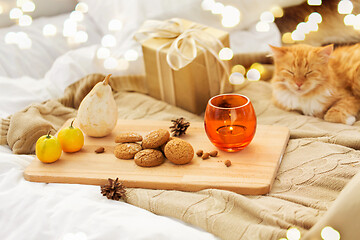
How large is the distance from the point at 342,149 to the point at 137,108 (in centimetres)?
68

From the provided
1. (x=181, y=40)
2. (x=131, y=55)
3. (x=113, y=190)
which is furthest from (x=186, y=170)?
(x=131, y=55)

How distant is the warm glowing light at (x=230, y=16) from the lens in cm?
174

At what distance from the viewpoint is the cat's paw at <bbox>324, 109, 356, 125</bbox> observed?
1348mm

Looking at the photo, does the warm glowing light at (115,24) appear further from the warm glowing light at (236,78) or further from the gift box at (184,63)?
the warm glowing light at (236,78)

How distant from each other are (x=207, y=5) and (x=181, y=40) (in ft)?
1.05

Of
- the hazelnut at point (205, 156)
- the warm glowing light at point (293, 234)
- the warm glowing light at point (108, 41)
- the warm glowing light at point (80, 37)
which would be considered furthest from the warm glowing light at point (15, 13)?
the warm glowing light at point (293, 234)

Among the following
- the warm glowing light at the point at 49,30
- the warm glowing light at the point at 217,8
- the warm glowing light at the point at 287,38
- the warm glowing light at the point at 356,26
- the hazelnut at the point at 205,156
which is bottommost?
the hazelnut at the point at 205,156

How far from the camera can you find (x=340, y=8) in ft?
5.41

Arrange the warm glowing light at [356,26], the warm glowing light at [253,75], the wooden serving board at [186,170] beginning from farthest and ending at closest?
the warm glowing light at [253,75] < the warm glowing light at [356,26] < the wooden serving board at [186,170]

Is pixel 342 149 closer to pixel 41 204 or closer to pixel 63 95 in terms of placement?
pixel 41 204

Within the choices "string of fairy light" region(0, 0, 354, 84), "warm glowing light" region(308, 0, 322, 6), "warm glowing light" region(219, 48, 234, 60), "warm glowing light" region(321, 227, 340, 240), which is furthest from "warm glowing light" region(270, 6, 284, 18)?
"warm glowing light" region(321, 227, 340, 240)

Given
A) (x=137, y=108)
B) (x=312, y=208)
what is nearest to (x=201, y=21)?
(x=137, y=108)

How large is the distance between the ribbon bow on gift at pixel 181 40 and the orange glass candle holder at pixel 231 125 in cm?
36

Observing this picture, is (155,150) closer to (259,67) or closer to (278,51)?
(278,51)
